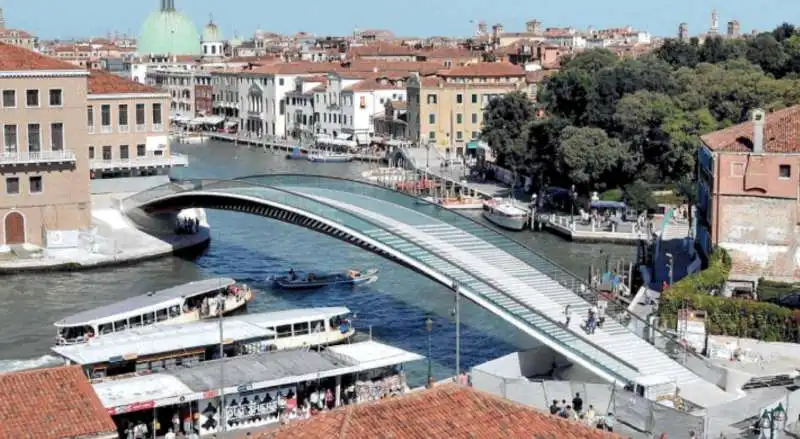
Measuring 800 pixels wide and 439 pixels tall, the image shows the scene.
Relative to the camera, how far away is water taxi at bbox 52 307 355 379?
61.0 feet

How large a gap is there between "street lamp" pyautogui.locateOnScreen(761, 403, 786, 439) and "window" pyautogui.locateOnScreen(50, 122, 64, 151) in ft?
66.8

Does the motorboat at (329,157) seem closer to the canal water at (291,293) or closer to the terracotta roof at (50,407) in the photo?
the canal water at (291,293)

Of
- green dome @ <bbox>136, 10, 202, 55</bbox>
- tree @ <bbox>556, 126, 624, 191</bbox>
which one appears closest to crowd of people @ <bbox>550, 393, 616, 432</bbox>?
tree @ <bbox>556, 126, 624, 191</bbox>

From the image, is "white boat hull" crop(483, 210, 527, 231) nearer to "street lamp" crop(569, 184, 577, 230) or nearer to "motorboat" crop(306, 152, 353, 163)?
"street lamp" crop(569, 184, 577, 230)

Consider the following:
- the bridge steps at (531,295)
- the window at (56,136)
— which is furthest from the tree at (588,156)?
the bridge steps at (531,295)

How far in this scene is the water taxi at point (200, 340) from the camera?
18594 mm

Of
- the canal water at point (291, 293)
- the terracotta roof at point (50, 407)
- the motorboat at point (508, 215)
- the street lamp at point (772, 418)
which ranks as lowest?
the canal water at point (291, 293)

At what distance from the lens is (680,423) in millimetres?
14625

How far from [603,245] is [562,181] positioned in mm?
6418

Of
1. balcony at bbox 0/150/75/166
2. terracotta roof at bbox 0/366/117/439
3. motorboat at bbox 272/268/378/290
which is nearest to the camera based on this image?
terracotta roof at bbox 0/366/117/439

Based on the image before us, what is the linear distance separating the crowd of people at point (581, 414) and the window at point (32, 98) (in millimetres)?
18489

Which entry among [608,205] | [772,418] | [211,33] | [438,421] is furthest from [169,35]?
[438,421]

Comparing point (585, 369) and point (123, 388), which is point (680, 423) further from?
point (123, 388)

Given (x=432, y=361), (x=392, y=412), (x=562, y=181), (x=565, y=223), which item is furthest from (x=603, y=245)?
(x=392, y=412)
